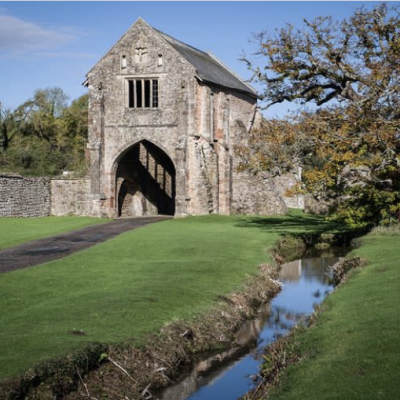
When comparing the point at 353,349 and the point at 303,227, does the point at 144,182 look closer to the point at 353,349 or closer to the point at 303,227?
the point at 303,227

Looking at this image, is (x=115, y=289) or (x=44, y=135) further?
(x=44, y=135)

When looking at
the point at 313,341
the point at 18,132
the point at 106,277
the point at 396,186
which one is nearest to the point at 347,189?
the point at 396,186

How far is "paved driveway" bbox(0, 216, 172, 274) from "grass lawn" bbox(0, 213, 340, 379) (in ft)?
2.85

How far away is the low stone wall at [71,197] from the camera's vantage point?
45969 millimetres

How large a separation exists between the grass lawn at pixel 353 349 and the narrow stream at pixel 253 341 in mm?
1633

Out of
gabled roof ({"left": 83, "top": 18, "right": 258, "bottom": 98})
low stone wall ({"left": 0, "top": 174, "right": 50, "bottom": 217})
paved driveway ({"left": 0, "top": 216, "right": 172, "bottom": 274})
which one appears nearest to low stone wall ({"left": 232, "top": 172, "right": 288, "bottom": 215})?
gabled roof ({"left": 83, "top": 18, "right": 258, "bottom": 98})

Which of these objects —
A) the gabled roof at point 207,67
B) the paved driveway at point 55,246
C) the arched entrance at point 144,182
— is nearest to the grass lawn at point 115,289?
the paved driveway at point 55,246

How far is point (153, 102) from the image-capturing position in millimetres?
45719

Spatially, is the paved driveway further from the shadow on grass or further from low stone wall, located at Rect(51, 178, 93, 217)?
low stone wall, located at Rect(51, 178, 93, 217)

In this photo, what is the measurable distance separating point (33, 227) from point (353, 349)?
A: 27058 millimetres

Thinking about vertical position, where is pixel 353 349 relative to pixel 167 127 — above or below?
below

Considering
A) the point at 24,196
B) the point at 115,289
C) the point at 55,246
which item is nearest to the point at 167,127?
the point at 24,196

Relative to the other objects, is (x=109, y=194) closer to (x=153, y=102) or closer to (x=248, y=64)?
(x=153, y=102)

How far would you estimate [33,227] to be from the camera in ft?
118
